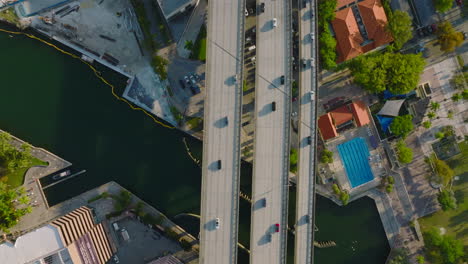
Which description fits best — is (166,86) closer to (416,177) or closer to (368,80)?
(368,80)

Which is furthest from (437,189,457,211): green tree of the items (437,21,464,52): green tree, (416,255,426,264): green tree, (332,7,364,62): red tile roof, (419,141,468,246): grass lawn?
(332,7,364,62): red tile roof

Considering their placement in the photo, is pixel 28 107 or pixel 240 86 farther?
pixel 28 107

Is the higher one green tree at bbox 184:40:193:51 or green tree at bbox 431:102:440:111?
green tree at bbox 184:40:193:51

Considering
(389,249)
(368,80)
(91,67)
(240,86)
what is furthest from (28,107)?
(389,249)

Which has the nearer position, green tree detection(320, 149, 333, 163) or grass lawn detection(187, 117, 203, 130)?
green tree detection(320, 149, 333, 163)

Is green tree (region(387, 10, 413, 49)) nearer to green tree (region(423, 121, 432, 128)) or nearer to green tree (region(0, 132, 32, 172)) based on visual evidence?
green tree (region(423, 121, 432, 128))

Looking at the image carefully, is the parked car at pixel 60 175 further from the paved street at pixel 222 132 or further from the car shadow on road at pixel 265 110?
the car shadow on road at pixel 265 110

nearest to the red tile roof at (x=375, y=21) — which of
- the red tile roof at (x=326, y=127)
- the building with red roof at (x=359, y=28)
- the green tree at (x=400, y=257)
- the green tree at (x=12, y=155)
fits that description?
the building with red roof at (x=359, y=28)
